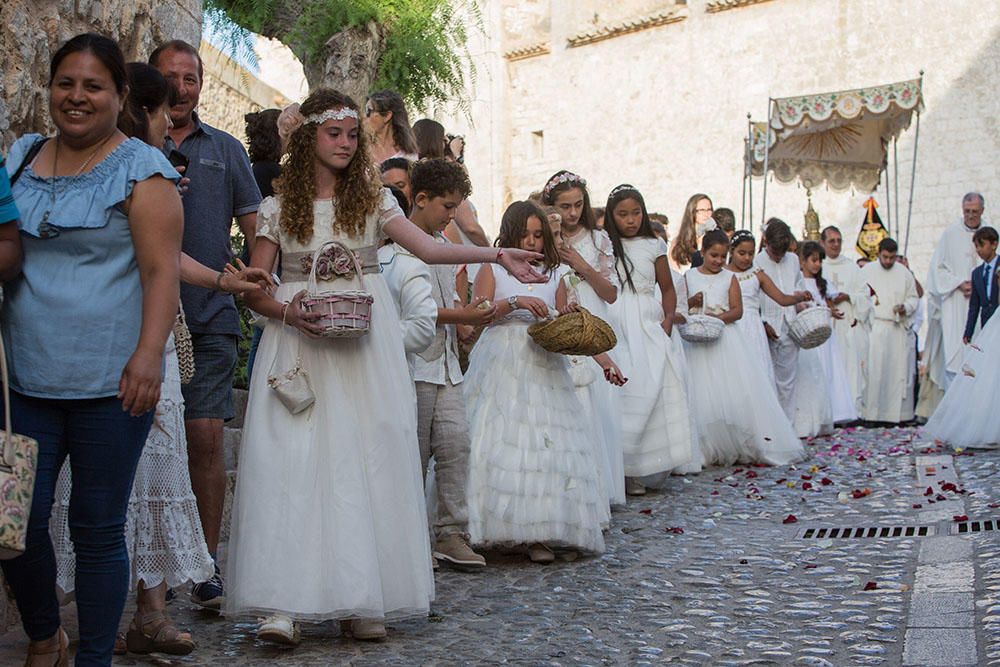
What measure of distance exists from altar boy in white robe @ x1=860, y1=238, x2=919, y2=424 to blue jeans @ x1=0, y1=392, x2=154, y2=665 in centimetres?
1470

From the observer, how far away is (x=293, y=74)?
1336 inches

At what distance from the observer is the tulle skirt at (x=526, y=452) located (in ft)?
21.7

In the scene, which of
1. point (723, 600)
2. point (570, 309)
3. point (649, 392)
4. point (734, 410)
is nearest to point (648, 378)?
point (649, 392)

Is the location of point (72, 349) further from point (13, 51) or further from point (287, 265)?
point (13, 51)

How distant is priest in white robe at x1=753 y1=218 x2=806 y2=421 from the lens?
13.6 metres

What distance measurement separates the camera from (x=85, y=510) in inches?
148

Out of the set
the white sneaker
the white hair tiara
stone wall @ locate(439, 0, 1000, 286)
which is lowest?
the white sneaker

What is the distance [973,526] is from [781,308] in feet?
20.5

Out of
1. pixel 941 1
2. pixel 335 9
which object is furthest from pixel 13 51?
pixel 941 1

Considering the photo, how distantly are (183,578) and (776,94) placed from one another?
27.9 m

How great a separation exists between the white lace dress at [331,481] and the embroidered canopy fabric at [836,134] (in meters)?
16.1

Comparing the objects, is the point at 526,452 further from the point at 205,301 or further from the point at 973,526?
the point at 973,526

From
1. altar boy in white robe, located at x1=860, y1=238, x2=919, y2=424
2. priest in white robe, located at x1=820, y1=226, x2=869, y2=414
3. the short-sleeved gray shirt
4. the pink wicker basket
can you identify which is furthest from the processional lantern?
the pink wicker basket

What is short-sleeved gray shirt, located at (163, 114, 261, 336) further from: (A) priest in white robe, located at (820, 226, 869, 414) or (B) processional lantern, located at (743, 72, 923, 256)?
(B) processional lantern, located at (743, 72, 923, 256)
